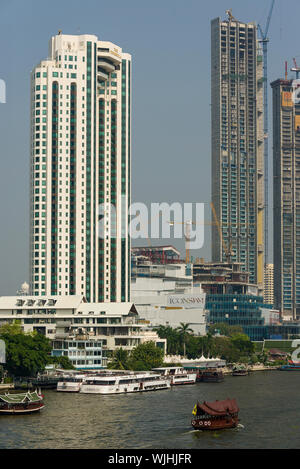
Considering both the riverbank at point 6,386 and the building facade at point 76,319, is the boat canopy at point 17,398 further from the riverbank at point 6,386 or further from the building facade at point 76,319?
the building facade at point 76,319

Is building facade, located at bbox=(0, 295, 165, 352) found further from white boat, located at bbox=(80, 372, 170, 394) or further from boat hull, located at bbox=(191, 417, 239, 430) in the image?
boat hull, located at bbox=(191, 417, 239, 430)

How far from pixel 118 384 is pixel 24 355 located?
17.1 metres

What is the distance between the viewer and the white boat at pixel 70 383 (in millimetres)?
141000

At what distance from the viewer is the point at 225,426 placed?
9844 cm

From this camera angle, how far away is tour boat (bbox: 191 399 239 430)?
96.6 metres

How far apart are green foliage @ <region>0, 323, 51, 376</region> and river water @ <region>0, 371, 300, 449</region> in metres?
5.99

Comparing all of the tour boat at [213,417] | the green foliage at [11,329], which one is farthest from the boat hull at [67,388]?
the tour boat at [213,417]

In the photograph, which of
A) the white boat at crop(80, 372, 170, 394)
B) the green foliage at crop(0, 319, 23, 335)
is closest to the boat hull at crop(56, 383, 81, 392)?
the white boat at crop(80, 372, 170, 394)

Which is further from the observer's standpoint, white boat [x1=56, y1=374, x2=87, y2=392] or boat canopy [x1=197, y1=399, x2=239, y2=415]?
white boat [x1=56, y1=374, x2=87, y2=392]

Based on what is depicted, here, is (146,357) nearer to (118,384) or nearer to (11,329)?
(11,329)

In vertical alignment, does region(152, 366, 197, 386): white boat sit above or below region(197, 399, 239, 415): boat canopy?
below
